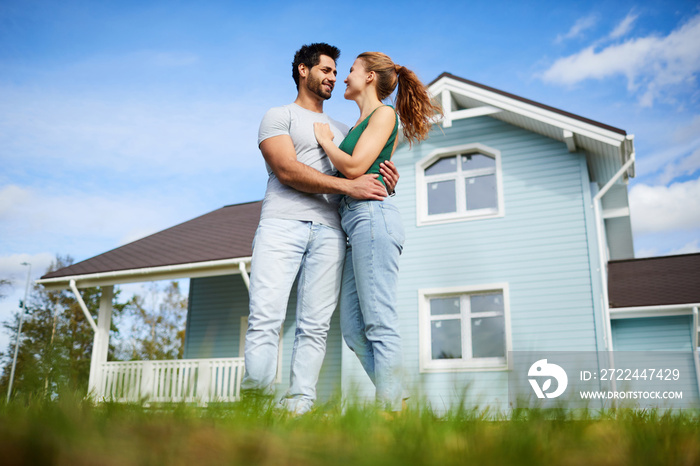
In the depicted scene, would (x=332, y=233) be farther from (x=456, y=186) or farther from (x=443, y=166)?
(x=443, y=166)

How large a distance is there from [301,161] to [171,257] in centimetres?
991

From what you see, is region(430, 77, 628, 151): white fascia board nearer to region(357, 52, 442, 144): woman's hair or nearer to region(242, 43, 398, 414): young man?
region(357, 52, 442, 144): woman's hair

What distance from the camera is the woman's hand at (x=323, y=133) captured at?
302cm

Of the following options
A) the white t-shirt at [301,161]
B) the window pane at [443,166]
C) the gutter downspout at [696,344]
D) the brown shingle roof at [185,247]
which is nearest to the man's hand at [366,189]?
the white t-shirt at [301,161]

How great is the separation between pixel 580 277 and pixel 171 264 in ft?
26.2

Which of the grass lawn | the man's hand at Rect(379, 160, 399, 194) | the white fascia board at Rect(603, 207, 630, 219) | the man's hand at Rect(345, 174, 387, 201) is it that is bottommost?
the grass lawn

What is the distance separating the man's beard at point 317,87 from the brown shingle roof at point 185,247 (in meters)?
8.08

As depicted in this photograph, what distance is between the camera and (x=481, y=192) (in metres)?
11.1

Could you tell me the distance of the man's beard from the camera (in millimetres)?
3355

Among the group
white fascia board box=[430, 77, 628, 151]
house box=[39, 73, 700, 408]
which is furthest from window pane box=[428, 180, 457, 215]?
white fascia board box=[430, 77, 628, 151]

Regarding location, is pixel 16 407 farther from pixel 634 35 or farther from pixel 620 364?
pixel 634 35

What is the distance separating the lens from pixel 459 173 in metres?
11.3

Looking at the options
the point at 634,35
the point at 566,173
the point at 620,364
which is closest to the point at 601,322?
the point at 620,364

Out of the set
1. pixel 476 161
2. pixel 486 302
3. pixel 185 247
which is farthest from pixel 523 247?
pixel 185 247
